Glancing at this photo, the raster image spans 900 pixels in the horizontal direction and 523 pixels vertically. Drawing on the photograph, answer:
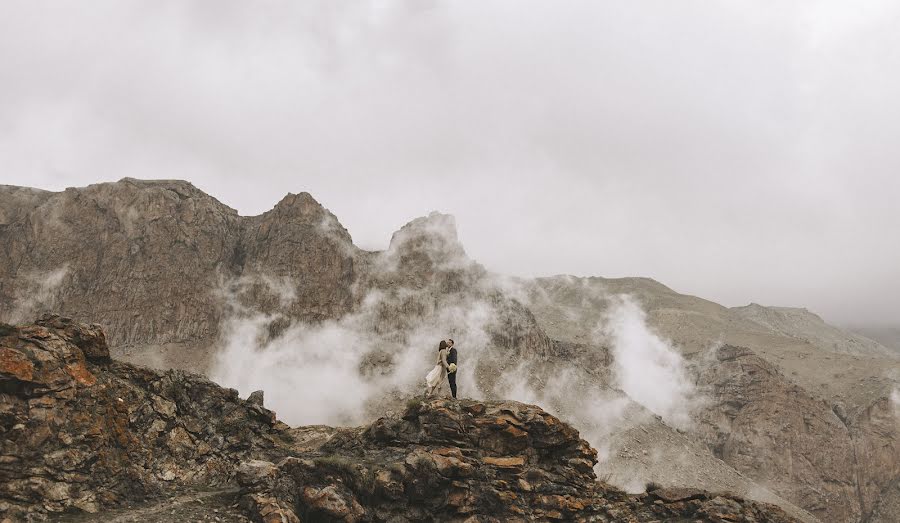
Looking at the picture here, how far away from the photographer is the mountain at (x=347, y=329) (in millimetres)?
113688

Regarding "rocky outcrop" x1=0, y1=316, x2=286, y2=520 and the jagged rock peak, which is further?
the jagged rock peak

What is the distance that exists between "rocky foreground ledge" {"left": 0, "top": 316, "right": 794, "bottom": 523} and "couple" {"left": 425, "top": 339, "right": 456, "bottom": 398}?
5.61ft

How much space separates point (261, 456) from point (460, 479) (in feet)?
28.4

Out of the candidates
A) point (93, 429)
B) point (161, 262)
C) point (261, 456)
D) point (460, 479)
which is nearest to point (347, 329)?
point (161, 262)

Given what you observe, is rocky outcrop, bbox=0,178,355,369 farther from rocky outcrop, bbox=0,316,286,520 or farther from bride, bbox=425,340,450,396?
bride, bbox=425,340,450,396

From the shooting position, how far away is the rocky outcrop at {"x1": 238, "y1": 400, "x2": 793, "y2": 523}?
2044 centimetres

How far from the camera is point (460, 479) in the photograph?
22609 mm

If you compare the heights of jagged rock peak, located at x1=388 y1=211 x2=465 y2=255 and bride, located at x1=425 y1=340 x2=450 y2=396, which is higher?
jagged rock peak, located at x1=388 y1=211 x2=465 y2=255

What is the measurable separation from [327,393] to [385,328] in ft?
72.6

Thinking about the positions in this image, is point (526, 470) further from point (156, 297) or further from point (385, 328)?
point (156, 297)

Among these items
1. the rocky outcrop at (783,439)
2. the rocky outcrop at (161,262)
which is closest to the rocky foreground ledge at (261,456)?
the rocky outcrop at (161,262)

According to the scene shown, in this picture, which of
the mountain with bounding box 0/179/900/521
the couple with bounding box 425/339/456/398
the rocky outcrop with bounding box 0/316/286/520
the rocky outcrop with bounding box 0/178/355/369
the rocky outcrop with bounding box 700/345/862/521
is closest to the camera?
the rocky outcrop with bounding box 0/316/286/520

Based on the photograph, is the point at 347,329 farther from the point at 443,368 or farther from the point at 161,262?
the point at 443,368

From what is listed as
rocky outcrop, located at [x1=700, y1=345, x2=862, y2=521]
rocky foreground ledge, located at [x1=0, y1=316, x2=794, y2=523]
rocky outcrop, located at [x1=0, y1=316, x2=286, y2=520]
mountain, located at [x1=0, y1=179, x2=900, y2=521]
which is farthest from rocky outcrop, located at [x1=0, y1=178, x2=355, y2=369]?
rocky outcrop, located at [x1=700, y1=345, x2=862, y2=521]
